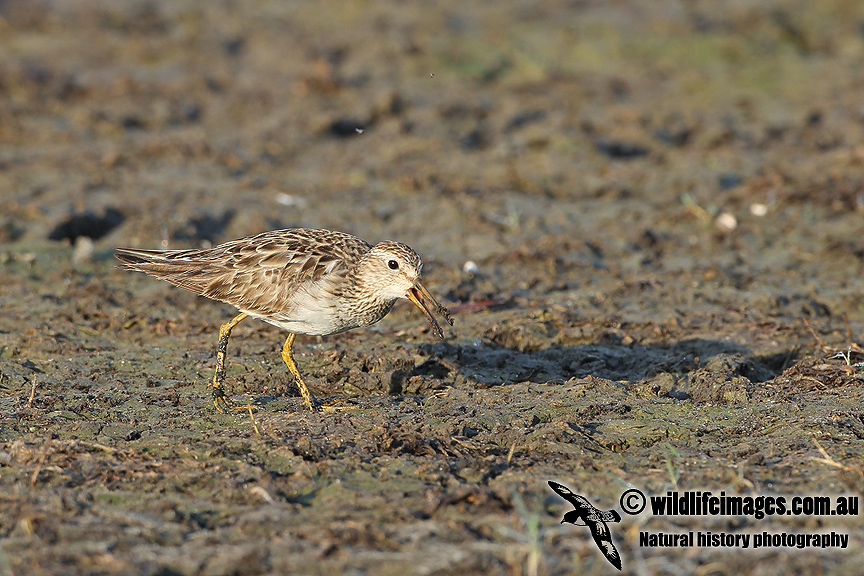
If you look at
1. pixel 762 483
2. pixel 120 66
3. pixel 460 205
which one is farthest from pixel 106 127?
pixel 762 483

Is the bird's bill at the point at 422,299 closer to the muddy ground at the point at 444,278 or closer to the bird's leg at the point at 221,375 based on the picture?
the muddy ground at the point at 444,278

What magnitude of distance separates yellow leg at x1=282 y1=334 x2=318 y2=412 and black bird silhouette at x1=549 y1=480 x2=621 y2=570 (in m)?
1.94

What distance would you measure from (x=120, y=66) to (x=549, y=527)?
12262 mm

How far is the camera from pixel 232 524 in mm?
4746

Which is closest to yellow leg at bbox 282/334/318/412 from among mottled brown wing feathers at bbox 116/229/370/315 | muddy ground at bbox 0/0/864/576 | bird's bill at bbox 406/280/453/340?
muddy ground at bbox 0/0/864/576

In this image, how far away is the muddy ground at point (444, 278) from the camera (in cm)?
483

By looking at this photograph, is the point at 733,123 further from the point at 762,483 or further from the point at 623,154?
the point at 762,483

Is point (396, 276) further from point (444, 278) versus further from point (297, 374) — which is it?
point (444, 278)

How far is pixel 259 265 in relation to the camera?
275 inches

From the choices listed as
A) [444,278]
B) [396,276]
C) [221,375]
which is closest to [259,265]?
[221,375]

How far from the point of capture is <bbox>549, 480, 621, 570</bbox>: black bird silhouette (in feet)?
14.7
